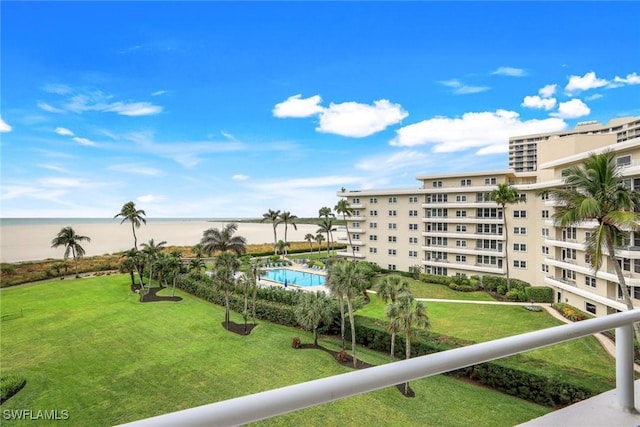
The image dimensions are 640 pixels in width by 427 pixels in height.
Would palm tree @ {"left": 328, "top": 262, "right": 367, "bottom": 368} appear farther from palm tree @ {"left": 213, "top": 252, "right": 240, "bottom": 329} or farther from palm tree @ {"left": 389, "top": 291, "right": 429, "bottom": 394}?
palm tree @ {"left": 213, "top": 252, "right": 240, "bottom": 329}

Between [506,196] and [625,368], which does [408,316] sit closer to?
[625,368]

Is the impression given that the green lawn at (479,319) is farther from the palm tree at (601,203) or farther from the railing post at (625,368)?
the railing post at (625,368)

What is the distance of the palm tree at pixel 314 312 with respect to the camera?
16656 millimetres

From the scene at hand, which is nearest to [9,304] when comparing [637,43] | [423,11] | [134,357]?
[134,357]

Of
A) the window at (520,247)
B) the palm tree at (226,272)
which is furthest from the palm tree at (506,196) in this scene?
the palm tree at (226,272)

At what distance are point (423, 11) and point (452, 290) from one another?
2194 cm

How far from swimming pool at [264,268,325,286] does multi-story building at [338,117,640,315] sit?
643cm

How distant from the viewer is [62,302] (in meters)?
25.0

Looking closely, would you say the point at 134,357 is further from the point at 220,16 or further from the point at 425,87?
the point at 425,87

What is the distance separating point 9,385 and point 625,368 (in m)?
19.7

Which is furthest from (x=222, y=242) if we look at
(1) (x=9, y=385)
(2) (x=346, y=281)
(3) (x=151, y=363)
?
(2) (x=346, y=281)

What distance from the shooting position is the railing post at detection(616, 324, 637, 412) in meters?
1.36

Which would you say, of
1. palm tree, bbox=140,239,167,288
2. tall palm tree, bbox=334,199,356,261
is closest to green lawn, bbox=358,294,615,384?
tall palm tree, bbox=334,199,356,261

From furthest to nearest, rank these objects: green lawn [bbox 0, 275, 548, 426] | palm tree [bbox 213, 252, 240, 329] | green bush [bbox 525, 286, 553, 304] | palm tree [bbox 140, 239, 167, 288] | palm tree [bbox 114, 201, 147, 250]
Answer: palm tree [bbox 114, 201, 147, 250] → palm tree [bbox 140, 239, 167, 288] → green bush [bbox 525, 286, 553, 304] → palm tree [bbox 213, 252, 240, 329] → green lawn [bbox 0, 275, 548, 426]
